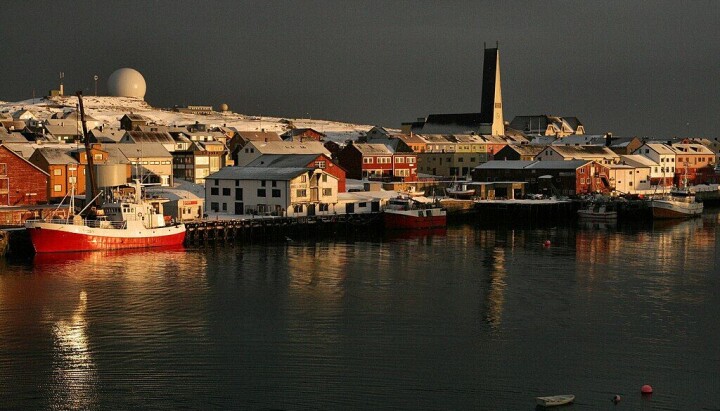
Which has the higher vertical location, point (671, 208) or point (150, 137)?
point (150, 137)

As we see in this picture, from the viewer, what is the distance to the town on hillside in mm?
41438

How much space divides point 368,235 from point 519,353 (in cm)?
2249

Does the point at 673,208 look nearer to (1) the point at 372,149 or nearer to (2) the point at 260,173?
(1) the point at 372,149

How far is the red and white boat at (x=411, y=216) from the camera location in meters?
42.5

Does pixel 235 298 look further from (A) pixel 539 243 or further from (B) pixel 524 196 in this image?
(B) pixel 524 196

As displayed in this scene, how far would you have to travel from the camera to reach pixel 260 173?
42406 mm

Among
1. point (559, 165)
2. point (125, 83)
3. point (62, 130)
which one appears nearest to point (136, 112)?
point (125, 83)

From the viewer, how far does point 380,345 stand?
60.3 ft

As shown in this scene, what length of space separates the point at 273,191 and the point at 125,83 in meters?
77.0

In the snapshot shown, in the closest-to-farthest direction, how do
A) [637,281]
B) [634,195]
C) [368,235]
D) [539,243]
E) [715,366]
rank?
[715,366] → [637,281] → [539,243] → [368,235] → [634,195]

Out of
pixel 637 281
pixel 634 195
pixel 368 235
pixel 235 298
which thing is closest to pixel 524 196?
pixel 634 195

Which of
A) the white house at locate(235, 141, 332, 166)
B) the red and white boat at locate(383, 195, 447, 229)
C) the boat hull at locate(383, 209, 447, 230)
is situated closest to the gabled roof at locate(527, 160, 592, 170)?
the white house at locate(235, 141, 332, 166)

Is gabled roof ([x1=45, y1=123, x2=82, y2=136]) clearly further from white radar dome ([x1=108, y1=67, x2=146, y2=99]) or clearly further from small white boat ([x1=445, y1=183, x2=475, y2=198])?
white radar dome ([x1=108, y1=67, x2=146, y2=99])

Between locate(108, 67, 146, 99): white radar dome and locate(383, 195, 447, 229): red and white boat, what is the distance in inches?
2996
